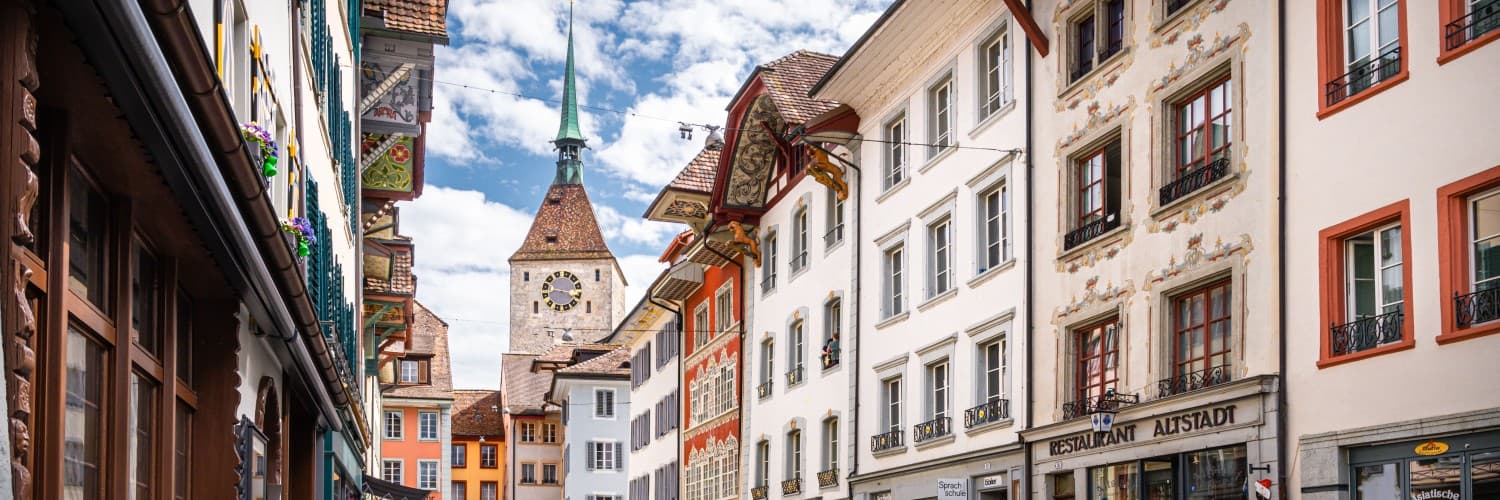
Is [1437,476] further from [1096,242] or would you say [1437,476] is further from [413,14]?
[413,14]

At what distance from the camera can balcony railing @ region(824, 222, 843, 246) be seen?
35.7 meters

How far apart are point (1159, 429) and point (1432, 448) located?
5.22 meters

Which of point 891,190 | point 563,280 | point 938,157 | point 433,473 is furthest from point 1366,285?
point 563,280

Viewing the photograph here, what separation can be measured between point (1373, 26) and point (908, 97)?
571 inches

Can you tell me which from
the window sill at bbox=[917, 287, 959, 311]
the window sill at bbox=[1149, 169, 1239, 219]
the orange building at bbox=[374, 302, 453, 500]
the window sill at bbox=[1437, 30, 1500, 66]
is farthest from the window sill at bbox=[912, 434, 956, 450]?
the orange building at bbox=[374, 302, 453, 500]

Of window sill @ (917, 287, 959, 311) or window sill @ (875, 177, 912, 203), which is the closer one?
window sill @ (917, 287, 959, 311)

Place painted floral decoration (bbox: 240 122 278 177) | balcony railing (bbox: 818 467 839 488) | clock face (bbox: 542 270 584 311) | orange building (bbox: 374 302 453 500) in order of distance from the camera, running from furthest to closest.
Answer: clock face (bbox: 542 270 584 311) < orange building (bbox: 374 302 453 500) < balcony railing (bbox: 818 467 839 488) < painted floral decoration (bbox: 240 122 278 177)

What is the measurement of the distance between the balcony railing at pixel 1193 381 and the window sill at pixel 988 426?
15.6ft

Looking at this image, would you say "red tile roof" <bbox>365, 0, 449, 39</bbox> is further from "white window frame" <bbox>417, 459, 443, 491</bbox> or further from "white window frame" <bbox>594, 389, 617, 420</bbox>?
"white window frame" <bbox>417, 459, 443, 491</bbox>

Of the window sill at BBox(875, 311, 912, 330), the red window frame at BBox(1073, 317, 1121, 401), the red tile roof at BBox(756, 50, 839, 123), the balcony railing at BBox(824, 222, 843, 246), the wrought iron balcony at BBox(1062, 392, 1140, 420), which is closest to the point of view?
the wrought iron balcony at BBox(1062, 392, 1140, 420)

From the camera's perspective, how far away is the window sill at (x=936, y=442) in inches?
1108

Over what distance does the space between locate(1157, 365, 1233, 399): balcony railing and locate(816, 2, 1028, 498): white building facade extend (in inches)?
176

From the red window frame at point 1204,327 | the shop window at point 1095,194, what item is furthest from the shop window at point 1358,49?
the shop window at point 1095,194

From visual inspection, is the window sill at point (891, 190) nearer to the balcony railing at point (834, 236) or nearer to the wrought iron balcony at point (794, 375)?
the balcony railing at point (834, 236)
